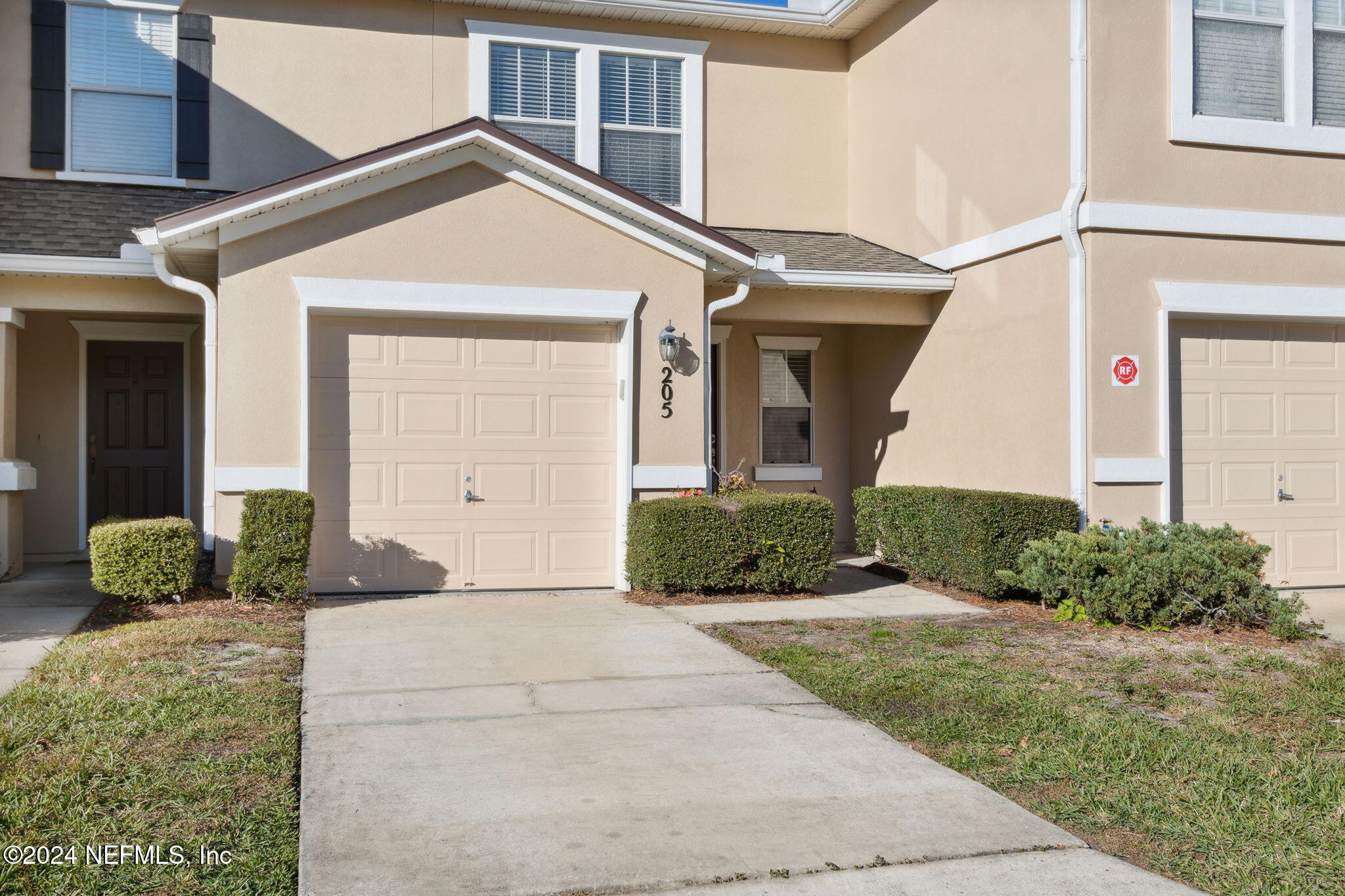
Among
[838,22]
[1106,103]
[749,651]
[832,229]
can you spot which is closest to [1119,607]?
[749,651]

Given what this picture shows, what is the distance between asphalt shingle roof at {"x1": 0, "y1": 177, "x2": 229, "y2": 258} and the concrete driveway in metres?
5.61

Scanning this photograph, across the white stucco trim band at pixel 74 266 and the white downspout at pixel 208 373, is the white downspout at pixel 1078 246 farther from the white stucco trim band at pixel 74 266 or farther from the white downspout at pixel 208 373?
the white stucco trim band at pixel 74 266

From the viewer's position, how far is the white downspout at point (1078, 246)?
964 cm

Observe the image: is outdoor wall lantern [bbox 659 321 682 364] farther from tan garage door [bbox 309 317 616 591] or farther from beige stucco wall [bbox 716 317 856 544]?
beige stucco wall [bbox 716 317 856 544]

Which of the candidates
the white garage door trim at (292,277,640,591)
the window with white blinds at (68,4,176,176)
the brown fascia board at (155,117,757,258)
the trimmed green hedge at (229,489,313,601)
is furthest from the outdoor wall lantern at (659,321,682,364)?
the window with white blinds at (68,4,176,176)

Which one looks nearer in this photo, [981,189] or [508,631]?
[508,631]

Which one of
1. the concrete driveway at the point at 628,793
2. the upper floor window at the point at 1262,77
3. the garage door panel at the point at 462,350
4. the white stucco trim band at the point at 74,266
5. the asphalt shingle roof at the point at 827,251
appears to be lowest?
the concrete driveway at the point at 628,793

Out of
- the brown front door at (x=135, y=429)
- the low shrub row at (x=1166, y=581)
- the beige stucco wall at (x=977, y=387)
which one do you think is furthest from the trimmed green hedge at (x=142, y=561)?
the beige stucco wall at (x=977, y=387)

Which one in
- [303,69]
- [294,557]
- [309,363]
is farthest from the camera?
[303,69]

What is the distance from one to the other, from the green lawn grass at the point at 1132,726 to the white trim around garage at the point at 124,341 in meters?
7.35

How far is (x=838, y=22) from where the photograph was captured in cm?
1340

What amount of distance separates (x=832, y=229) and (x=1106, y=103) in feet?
15.1

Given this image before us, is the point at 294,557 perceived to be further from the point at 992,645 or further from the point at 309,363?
the point at 992,645

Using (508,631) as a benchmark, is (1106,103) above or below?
above
